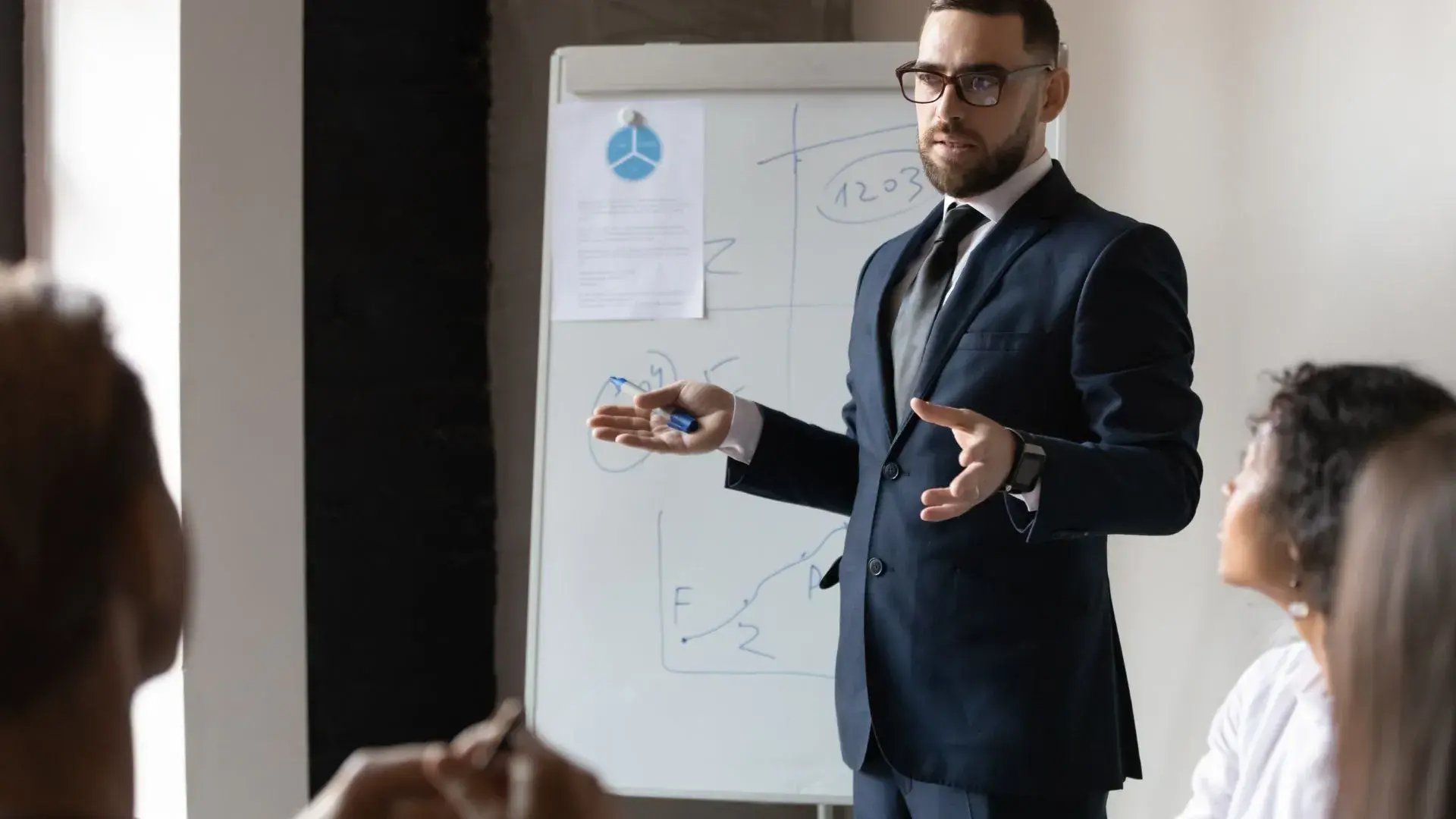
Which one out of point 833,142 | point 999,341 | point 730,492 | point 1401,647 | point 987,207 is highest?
point 833,142

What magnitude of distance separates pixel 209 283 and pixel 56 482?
1.23 meters

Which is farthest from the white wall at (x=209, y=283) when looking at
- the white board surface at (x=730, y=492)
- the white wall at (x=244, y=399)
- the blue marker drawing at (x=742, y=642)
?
the blue marker drawing at (x=742, y=642)

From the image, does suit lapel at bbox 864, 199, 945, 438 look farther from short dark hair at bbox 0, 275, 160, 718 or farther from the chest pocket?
short dark hair at bbox 0, 275, 160, 718

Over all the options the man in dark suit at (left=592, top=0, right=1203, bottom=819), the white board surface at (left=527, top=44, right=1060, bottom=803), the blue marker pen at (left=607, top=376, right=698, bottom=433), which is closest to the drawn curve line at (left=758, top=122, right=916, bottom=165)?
the white board surface at (left=527, top=44, right=1060, bottom=803)

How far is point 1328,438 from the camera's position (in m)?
1.07

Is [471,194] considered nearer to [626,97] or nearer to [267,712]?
[626,97]

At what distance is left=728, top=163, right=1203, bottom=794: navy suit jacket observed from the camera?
1163 mm

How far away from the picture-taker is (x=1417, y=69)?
1255 millimetres

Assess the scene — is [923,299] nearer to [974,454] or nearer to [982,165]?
[982,165]

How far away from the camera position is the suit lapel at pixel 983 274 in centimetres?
125

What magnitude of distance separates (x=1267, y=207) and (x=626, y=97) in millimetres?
862

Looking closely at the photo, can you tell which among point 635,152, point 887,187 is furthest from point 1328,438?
point 635,152

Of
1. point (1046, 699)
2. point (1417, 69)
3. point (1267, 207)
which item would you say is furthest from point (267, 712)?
point (1417, 69)

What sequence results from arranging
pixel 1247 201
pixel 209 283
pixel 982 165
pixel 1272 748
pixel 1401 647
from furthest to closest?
pixel 209 283, pixel 1247 201, pixel 982 165, pixel 1272 748, pixel 1401 647
